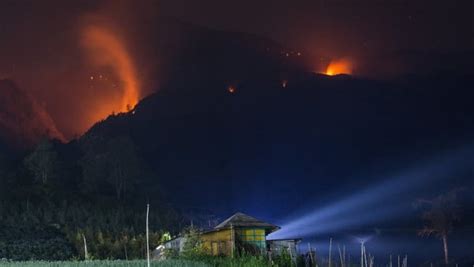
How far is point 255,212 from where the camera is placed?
5878 cm

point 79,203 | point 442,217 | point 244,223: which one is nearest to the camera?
point 244,223

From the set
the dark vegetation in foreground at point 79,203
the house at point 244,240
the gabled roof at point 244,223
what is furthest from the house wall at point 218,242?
the dark vegetation in foreground at point 79,203

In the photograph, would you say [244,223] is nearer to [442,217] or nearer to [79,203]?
[79,203]

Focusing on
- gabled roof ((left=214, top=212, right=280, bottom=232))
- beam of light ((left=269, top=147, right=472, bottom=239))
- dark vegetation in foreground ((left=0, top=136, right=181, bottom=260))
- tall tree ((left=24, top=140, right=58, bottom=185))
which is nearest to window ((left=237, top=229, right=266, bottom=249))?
gabled roof ((left=214, top=212, right=280, bottom=232))

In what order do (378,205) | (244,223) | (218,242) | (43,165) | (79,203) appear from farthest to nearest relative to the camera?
(378,205) < (43,165) < (79,203) < (218,242) < (244,223)

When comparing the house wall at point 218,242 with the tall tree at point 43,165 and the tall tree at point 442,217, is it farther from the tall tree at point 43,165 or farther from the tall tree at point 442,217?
the tall tree at point 43,165

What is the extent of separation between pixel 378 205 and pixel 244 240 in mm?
41972

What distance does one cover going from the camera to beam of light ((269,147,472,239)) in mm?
50934

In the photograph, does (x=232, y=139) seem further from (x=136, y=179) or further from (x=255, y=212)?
(x=136, y=179)

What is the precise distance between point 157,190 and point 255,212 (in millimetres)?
11292

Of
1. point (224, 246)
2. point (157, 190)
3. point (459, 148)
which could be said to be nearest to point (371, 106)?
point (459, 148)

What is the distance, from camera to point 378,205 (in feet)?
185

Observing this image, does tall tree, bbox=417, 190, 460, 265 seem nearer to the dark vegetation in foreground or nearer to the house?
the dark vegetation in foreground

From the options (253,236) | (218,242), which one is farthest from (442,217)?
(218,242)
